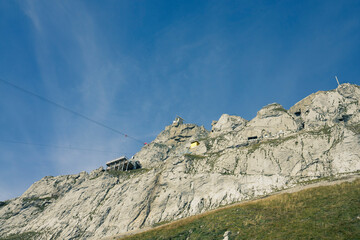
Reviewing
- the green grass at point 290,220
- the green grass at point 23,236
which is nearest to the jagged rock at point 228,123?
the green grass at point 290,220

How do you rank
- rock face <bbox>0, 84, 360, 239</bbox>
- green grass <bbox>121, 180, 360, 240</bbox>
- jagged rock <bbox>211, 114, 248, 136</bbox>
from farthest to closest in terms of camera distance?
1. jagged rock <bbox>211, 114, 248, 136</bbox>
2. rock face <bbox>0, 84, 360, 239</bbox>
3. green grass <bbox>121, 180, 360, 240</bbox>

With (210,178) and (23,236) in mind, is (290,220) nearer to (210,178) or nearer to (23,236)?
(210,178)

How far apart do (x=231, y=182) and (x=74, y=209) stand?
153 feet

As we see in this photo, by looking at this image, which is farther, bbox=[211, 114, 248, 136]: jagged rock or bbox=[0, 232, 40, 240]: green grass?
bbox=[211, 114, 248, 136]: jagged rock

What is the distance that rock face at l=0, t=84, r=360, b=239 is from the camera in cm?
5584

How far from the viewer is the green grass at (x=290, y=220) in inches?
871

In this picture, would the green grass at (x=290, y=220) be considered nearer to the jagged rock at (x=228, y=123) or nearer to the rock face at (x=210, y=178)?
the rock face at (x=210, y=178)

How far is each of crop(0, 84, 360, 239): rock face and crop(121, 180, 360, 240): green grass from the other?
809 inches

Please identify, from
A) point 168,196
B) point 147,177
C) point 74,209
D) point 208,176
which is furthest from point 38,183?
point 208,176

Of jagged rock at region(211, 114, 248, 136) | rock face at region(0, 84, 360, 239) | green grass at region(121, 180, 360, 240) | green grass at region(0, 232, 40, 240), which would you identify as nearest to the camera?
green grass at region(121, 180, 360, 240)

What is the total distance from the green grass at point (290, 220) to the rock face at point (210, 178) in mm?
20546

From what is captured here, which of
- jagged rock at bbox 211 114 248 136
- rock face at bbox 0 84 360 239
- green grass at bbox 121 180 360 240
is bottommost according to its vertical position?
green grass at bbox 121 180 360 240

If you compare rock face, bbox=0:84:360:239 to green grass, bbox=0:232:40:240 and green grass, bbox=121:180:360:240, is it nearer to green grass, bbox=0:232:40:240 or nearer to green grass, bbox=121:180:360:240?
green grass, bbox=0:232:40:240

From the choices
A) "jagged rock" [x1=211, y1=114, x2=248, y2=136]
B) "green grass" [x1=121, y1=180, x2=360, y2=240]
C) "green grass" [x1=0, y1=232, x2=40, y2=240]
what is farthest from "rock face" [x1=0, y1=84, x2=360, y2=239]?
"green grass" [x1=121, y1=180, x2=360, y2=240]
